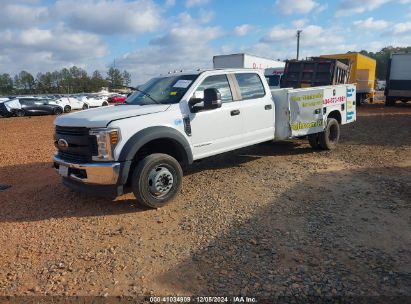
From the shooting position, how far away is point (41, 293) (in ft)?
10.7

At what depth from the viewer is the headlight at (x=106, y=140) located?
15.4 ft

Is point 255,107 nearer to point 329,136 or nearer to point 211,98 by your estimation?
point 211,98

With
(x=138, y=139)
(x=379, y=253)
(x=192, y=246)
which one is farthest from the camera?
(x=138, y=139)

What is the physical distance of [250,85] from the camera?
6.64m

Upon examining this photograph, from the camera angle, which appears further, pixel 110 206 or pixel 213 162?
pixel 213 162

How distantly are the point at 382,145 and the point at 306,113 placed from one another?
3.08 m

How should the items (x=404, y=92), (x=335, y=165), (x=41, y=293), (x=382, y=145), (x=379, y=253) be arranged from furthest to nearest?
(x=404, y=92)
(x=382, y=145)
(x=335, y=165)
(x=379, y=253)
(x=41, y=293)

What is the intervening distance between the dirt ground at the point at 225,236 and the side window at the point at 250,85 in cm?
144

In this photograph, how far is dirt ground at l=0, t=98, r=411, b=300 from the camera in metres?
3.34

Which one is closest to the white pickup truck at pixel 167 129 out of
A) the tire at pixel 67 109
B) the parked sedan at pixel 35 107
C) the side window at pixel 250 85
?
the side window at pixel 250 85

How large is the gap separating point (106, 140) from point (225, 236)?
1929mm

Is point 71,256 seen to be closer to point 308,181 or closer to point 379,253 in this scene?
point 379,253

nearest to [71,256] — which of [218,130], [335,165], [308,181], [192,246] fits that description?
[192,246]

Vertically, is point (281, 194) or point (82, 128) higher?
point (82, 128)
